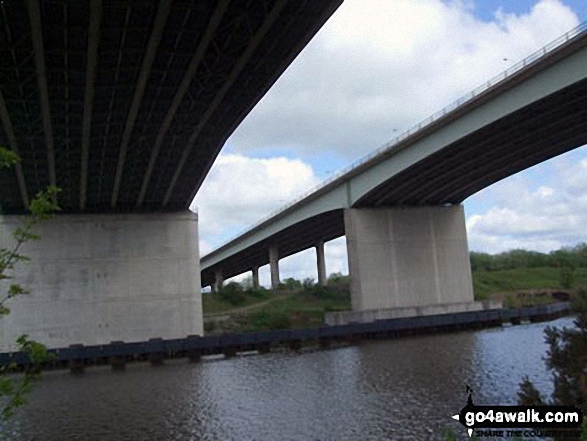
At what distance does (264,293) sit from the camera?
87625 mm

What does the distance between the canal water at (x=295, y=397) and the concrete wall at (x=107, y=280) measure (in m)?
13.0

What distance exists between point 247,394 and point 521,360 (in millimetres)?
11793

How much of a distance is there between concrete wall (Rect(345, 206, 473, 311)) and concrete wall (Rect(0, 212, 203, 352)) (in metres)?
15.8

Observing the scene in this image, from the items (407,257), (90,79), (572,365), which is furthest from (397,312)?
(572,365)

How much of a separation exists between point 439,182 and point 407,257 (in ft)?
26.6

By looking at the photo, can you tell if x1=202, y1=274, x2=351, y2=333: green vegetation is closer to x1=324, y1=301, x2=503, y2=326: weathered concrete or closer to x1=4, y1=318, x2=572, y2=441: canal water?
x1=324, y1=301, x2=503, y2=326: weathered concrete

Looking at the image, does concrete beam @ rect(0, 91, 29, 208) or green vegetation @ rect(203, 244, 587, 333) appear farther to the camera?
green vegetation @ rect(203, 244, 587, 333)

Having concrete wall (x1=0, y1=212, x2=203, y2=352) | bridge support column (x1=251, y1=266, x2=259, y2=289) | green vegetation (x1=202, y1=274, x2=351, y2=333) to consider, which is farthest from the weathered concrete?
bridge support column (x1=251, y1=266, x2=259, y2=289)

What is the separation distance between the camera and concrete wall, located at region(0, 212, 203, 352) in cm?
5038

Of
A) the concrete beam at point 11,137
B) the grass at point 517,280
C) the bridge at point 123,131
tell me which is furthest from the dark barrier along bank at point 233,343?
the grass at point 517,280

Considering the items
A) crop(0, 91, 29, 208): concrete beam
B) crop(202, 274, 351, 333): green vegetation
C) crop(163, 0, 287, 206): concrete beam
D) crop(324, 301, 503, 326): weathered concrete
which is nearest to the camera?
crop(163, 0, 287, 206): concrete beam

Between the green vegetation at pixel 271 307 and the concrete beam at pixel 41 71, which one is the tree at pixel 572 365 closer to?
the concrete beam at pixel 41 71

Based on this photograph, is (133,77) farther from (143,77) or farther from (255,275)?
(255,275)

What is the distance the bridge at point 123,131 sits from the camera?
81.9ft
